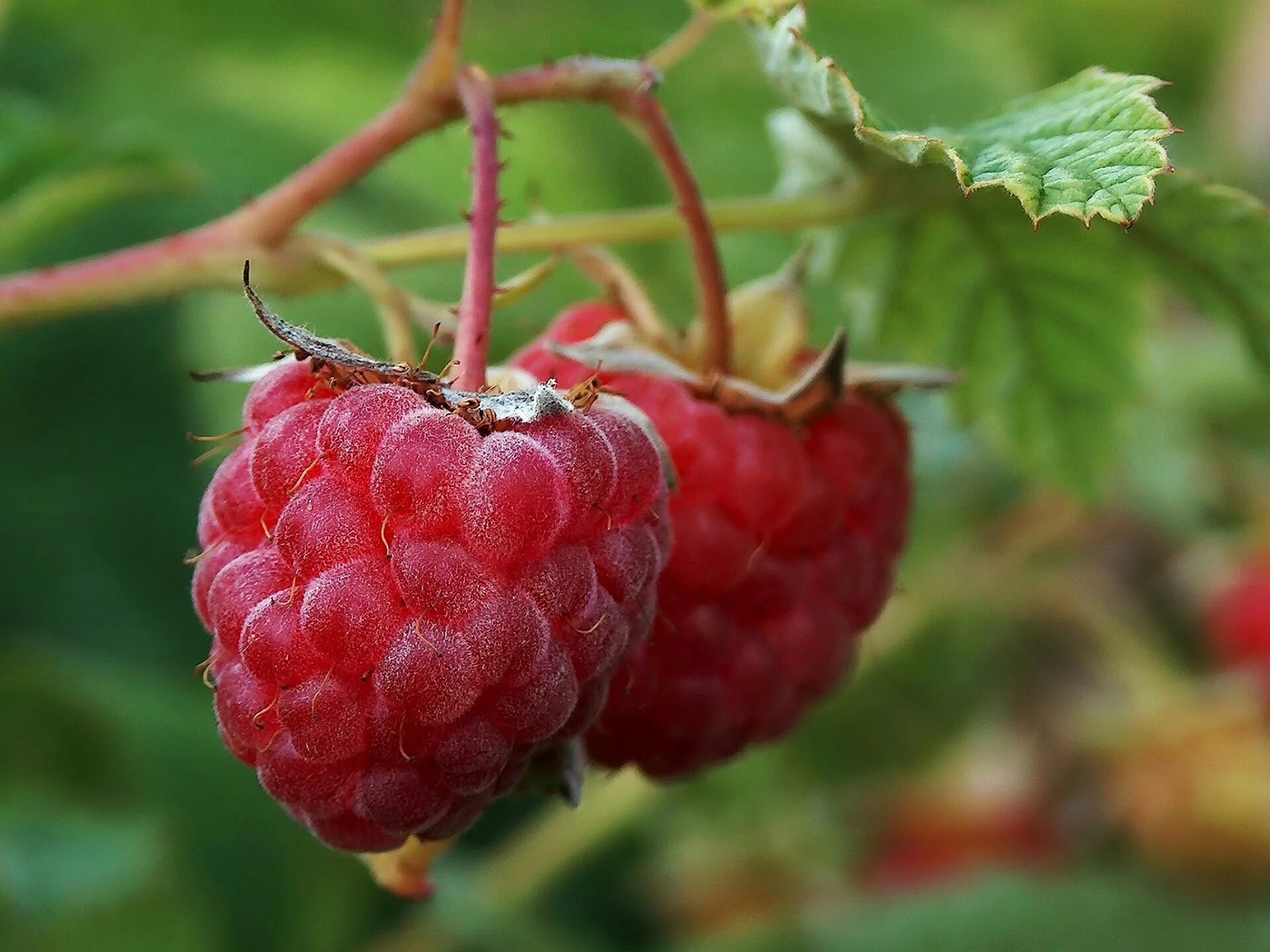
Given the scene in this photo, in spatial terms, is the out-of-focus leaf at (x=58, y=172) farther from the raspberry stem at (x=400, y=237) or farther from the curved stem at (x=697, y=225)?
the curved stem at (x=697, y=225)

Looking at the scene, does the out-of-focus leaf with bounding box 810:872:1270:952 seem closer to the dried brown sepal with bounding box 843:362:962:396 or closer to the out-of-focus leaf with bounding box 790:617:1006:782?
the out-of-focus leaf with bounding box 790:617:1006:782

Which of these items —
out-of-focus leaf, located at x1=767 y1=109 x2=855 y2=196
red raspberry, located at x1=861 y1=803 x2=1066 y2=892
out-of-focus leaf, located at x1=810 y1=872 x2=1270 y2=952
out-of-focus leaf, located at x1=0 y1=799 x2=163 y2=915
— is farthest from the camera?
red raspberry, located at x1=861 y1=803 x2=1066 y2=892

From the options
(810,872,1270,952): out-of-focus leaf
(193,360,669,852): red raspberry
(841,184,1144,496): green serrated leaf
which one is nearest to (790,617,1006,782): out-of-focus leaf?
(810,872,1270,952): out-of-focus leaf

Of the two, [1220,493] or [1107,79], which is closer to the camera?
[1107,79]

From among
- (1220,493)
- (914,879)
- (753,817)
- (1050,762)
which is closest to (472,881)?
(753,817)

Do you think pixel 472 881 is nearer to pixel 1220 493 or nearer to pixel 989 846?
pixel 989 846

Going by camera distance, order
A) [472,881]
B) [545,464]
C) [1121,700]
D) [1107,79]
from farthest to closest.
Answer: [1121,700]
[472,881]
[1107,79]
[545,464]
